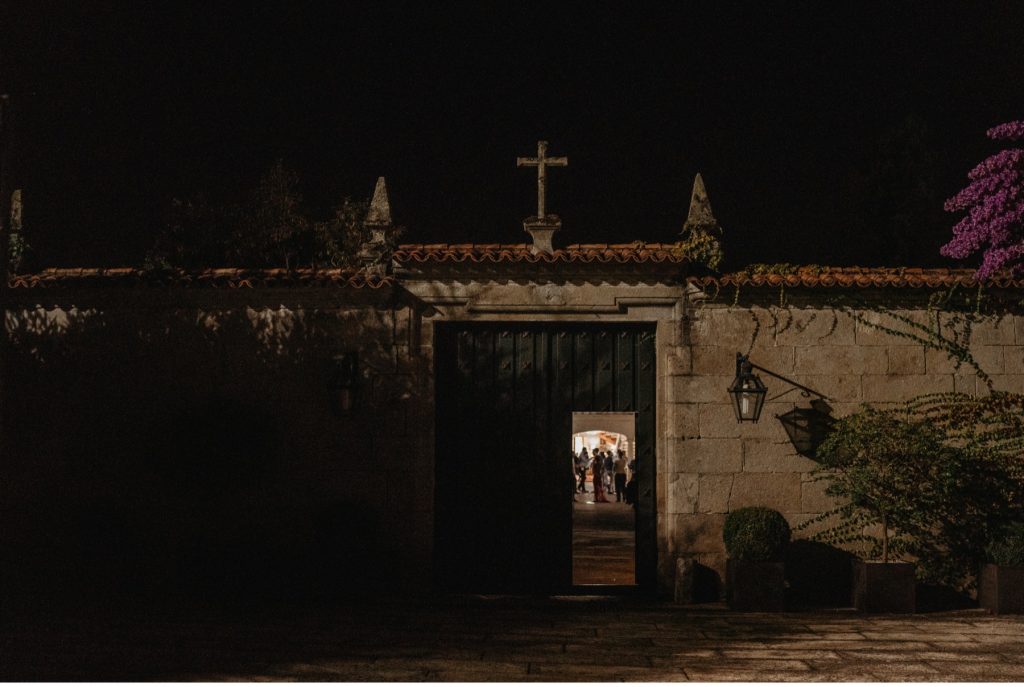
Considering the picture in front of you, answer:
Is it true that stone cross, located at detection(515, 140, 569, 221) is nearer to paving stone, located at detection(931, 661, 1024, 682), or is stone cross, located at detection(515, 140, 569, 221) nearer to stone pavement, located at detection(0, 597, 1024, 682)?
stone pavement, located at detection(0, 597, 1024, 682)

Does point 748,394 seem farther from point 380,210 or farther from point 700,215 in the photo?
point 380,210

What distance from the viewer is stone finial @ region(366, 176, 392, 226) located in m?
10.5

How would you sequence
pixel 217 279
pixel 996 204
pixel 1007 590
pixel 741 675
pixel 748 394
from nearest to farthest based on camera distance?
1. pixel 741 675
2. pixel 1007 590
3. pixel 748 394
4. pixel 217 279
5. pixel 996 204

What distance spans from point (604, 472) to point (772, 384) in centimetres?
1226

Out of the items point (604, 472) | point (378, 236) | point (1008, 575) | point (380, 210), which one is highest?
point (380, 210)

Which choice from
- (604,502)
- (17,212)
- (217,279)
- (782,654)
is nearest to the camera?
(782,654)

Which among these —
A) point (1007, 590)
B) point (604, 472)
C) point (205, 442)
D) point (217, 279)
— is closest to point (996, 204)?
point (1007, 590)

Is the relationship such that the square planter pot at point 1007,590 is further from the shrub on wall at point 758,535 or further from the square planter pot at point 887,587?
the shrub on wall at point 758,535

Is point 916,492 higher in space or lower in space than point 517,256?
lower

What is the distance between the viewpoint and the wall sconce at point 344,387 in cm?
983

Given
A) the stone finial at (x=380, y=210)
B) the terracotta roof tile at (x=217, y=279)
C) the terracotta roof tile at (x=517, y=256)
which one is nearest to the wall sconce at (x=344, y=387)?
the terracotta roof tile at (x=217, y=279)

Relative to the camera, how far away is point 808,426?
32.2 feet

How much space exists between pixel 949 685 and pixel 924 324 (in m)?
4.85

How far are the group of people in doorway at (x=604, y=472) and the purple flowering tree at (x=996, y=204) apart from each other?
10.4 m
